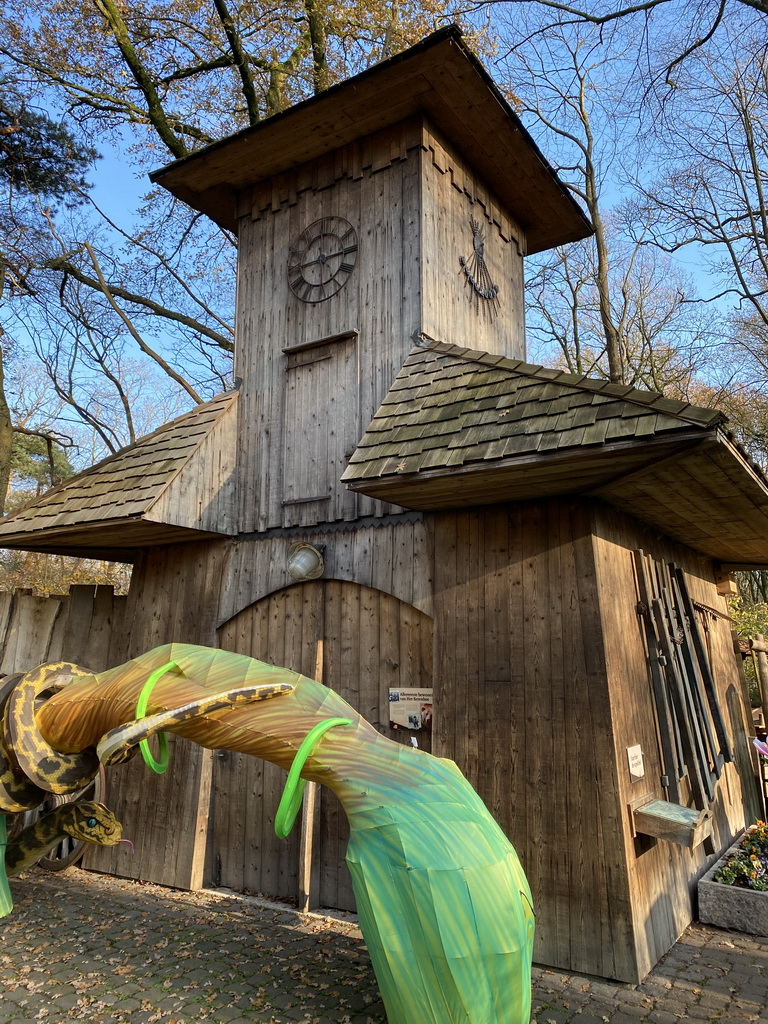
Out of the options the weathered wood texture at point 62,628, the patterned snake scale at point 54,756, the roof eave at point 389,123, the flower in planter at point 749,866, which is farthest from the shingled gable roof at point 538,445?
the weathered wood texture at point 62,628

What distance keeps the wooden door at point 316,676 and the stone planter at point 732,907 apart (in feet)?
9.10

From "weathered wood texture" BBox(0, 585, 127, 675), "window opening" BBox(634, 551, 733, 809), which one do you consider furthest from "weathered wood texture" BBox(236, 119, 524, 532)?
"window opening" BBox(634, 551, 733, 809)

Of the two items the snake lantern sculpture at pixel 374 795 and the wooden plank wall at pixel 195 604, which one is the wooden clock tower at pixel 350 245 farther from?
the snake lantern sculpture at pixel 374 795

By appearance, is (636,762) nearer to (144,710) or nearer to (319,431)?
(144,710)

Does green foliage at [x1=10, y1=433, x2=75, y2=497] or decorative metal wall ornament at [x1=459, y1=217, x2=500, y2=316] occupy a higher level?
green foliage at [x1=10, y1=433, x2=75, y2=497]

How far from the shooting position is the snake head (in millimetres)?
5375

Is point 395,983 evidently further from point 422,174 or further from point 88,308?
point 88,308

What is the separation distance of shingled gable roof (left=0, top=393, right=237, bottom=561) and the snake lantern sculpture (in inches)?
90.0

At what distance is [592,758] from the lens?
5.01 metres

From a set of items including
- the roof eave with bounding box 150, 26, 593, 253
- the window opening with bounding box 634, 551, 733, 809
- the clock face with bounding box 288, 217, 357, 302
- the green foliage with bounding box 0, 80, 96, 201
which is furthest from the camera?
the green foliage with bounding box 0, 80, 96, 201

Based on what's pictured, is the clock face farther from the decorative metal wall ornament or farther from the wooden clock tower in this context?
the decorative metal wall ornament

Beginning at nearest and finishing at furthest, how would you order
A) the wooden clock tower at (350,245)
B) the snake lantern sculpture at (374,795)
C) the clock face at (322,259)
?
the snake lantern sculpture at (374,795) → the wooden clock tower at (350,245) → the clock face at (322,259)

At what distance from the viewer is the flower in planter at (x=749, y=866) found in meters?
6.12

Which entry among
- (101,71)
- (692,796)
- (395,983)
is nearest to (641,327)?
(101,71)
